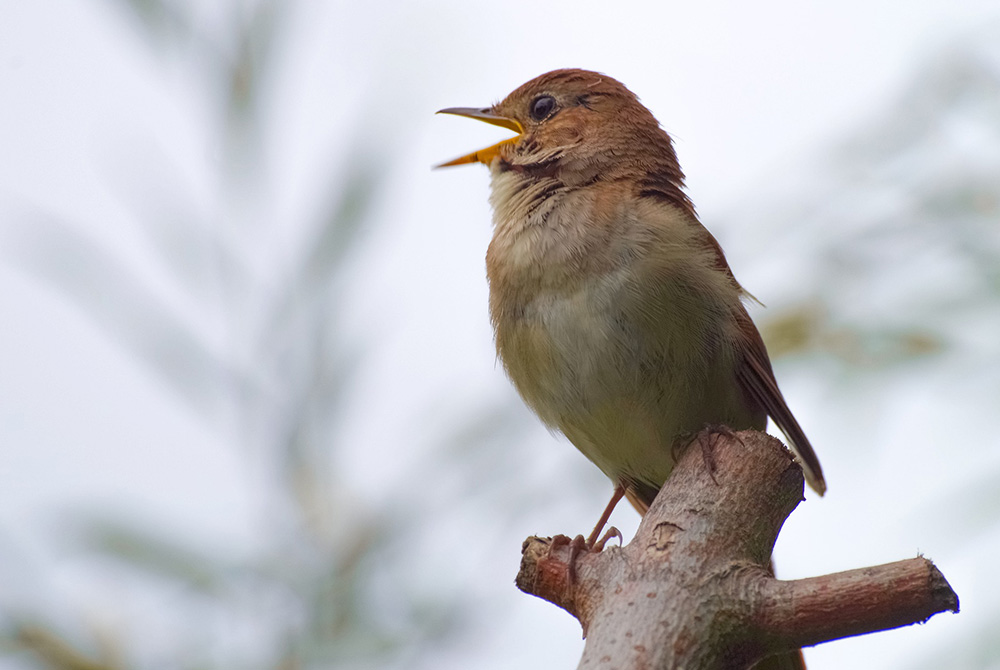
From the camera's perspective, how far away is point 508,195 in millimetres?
3779

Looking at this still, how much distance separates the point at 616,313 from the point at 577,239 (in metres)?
0.28

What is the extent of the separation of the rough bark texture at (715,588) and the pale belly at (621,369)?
812 mm

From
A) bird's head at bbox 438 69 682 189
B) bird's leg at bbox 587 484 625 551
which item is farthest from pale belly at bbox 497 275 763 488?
bird's head at bbox 438 69 682 189

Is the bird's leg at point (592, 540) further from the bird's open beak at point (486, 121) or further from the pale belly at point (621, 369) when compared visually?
the bird's open beak at point (486, 121)

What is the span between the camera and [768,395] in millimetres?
3521

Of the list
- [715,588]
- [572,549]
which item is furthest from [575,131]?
[715,588]

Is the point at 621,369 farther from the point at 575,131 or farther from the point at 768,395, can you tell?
the point at 575,131

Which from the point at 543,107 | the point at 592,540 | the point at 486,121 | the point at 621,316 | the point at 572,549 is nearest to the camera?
the point at 572,549

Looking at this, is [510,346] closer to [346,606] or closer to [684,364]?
[684,364]

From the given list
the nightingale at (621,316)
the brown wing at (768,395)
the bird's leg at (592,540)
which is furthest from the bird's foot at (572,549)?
the brown wing at (768,395)

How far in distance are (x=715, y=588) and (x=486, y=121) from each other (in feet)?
8.70

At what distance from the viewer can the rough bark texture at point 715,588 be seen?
6.31 feet

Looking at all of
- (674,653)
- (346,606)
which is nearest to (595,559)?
(674,653)

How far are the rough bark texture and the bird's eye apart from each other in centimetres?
203
